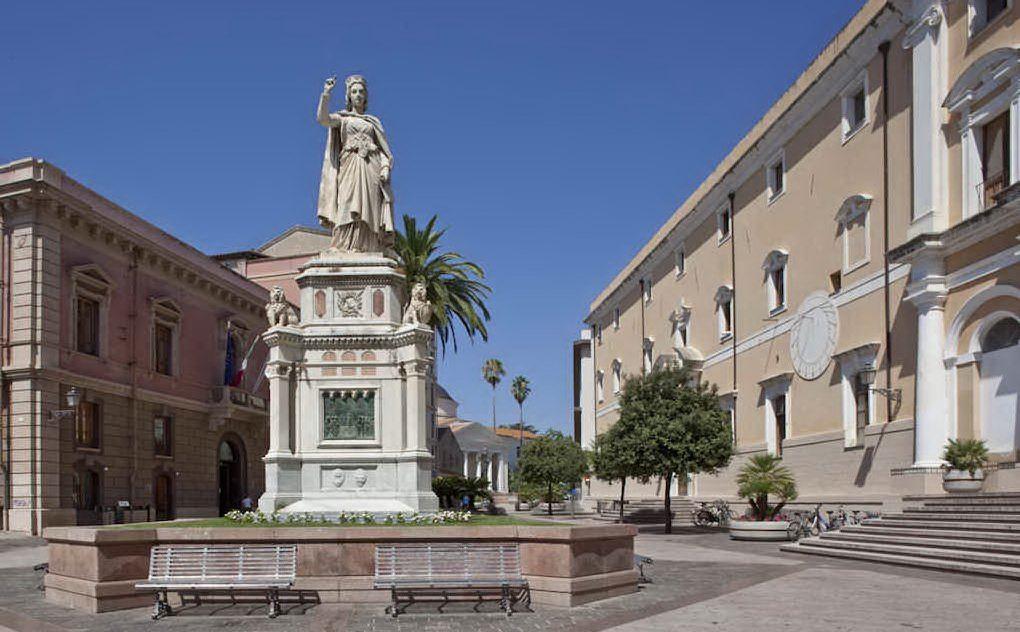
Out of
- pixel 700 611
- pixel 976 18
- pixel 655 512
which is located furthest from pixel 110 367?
pixel 976 18

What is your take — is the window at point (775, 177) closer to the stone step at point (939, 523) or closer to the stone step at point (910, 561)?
the stone step at point (939, 523)

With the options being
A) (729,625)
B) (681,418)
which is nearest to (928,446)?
(681,418)

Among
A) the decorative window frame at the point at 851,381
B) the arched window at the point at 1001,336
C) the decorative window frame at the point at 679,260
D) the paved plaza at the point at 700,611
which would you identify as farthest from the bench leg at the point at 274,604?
the decorative window frame at the point at 679,260

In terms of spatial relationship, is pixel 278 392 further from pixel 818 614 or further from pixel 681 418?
pixel 681 418

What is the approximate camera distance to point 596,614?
36.5 feet

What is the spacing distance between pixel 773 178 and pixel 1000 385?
49.5ft

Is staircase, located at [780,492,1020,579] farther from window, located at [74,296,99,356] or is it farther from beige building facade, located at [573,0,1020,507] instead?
window, located at [74,296,99,356]

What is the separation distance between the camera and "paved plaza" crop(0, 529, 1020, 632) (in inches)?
409

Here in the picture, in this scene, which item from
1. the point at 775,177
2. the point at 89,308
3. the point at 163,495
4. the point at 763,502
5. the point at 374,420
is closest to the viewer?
the point at 374,420

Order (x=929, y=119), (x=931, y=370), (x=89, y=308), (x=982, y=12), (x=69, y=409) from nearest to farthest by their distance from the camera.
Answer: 1. (x=982, y=12)
2. (x=931, y=370)
3. (x=929, y=119)
4. (x=69, y=409)
5. (x=89, y=308)

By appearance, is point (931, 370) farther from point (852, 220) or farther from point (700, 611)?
point (700, 611)

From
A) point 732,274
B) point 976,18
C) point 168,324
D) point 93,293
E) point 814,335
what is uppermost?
point 976,18

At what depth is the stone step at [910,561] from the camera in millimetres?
15106

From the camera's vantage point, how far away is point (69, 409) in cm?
2883
